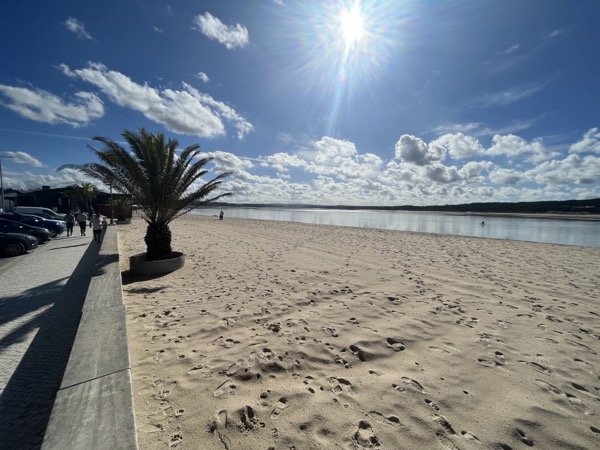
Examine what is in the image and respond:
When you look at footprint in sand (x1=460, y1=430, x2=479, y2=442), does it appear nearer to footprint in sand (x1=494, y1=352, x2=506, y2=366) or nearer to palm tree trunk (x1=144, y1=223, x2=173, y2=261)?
footprint in sand (x1=494, y1=352, x2=506, y2=366)

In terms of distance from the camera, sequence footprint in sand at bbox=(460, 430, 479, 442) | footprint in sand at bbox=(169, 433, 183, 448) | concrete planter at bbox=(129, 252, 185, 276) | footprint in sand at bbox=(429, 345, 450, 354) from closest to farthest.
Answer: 1. footprint in sand at bbox=(169, 433, 183, 448)
2. footprint in sand at bbox=(460, 430, 479, 442)
3. footprint in sand at bbox=(429, 345, 450, 354)
4. concrete planter at bbox=(129, 252, 185, 276)

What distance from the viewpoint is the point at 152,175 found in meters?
8.10

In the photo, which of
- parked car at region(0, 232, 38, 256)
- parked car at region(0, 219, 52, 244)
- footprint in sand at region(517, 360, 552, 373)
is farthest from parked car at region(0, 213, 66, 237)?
footprint in sand at region(517, 360, 552, 373)

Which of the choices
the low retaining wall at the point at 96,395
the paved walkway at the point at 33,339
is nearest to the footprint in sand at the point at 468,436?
the low retaining wall at the point at 96,395

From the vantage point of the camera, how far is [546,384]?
9.20 feet

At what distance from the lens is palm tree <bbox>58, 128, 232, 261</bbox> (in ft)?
26.3

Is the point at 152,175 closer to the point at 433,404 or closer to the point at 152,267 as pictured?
the point at 152,267

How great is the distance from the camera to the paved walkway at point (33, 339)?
2.28 metres

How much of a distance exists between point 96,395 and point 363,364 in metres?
2.68

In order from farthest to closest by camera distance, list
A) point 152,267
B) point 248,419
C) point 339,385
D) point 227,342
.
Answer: point 152,267 < point 227,342 < point 339,385 < point 248,419

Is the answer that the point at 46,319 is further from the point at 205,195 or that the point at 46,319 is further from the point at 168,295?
the point at 205,195

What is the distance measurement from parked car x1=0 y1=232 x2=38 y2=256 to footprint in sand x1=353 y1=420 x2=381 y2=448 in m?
14.0

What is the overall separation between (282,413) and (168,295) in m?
4.29

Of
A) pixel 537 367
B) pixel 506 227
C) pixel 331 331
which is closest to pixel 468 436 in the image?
pixel 537 367
